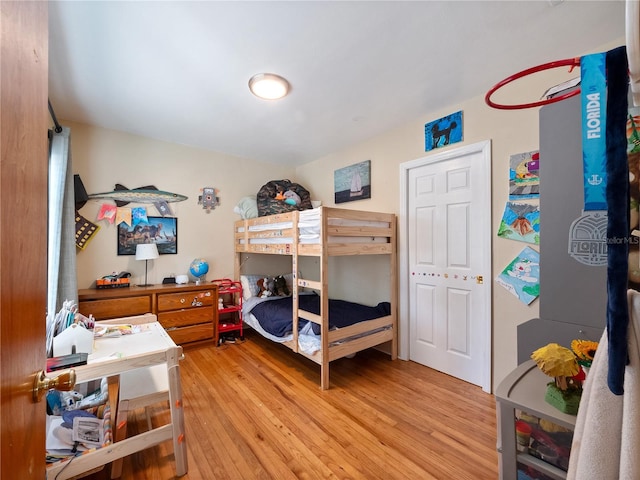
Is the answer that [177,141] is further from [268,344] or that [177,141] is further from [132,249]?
[268,344]

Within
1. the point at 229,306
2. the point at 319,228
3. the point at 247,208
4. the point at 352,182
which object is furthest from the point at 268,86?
the point at 229,306

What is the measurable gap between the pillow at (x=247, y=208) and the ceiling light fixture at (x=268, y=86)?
1.71 meters

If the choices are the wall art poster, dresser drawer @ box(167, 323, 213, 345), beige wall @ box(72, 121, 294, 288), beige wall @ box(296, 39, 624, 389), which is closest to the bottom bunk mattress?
dresser drawer @ box(167, 323, 213, 345)

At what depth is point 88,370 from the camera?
1.21 m

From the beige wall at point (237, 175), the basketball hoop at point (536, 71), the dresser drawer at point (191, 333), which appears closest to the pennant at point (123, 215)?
the beige wall at point (237, 175)

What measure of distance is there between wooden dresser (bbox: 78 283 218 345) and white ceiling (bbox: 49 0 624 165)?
70.1 inches

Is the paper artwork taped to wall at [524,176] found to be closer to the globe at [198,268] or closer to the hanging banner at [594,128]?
the hanging banner at [594,128]

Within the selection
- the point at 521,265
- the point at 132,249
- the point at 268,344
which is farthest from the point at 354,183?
the point at 132,249

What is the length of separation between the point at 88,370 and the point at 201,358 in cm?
189

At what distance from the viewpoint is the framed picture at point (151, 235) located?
3154 mm

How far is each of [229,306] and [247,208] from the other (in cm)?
133

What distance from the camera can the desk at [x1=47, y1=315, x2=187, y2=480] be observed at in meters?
1.22

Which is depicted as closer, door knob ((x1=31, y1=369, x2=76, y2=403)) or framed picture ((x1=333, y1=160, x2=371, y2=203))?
door knob ((x1=31, y1=369, x2=76, y2=403))

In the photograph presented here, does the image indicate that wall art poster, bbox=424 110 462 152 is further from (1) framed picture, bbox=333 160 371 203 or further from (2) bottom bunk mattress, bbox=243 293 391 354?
(2) bottom bunk mattress, bbox=243 293 391 354
